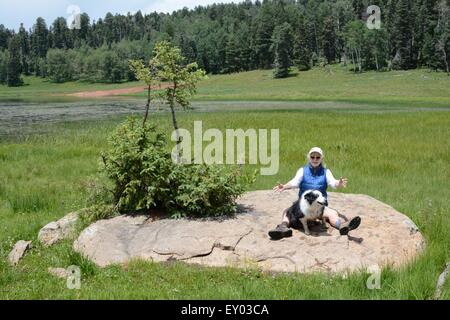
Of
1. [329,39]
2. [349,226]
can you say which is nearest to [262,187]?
[349,226]

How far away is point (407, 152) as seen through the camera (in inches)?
877

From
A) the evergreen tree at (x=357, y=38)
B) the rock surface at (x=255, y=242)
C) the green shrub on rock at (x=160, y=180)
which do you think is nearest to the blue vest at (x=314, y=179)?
the rock surface at (x=255, y=242)

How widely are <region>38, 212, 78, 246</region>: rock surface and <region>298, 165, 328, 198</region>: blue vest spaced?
509cm

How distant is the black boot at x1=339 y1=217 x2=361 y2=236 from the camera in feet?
29.9

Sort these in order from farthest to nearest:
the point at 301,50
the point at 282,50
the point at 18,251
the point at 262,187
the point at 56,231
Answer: the point at 301,50
the point at 282,50
the point at 262,187
the point at 56,231
the point at 18,251

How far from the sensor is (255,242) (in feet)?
30.3

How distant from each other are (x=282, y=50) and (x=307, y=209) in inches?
5210

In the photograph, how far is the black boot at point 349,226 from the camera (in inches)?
359

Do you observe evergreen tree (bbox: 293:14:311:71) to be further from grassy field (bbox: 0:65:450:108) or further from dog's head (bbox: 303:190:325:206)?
dog's head (bbox: 303:190:325:206)

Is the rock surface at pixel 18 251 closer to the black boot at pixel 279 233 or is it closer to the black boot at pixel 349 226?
the black boot at pixel 279 233

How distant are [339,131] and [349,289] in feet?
79.9

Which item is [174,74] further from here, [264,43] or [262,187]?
[264,43]
